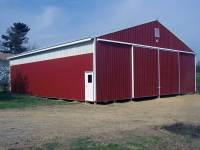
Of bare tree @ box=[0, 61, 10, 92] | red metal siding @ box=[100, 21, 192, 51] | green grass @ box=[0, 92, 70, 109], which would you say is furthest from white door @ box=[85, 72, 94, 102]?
bare tree @ box=[0, 61, 10, 92]

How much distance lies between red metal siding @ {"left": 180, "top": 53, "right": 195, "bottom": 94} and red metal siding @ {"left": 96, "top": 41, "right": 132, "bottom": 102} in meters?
8.38

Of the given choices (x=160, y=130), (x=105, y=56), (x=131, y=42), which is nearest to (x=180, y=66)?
(x=131, y=42)

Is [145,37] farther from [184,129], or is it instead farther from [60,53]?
[184,129]

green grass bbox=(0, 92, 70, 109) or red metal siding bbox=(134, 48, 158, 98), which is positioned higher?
red metal siding bbox=(134, 48, 158, 98)

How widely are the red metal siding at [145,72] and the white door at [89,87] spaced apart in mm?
4023

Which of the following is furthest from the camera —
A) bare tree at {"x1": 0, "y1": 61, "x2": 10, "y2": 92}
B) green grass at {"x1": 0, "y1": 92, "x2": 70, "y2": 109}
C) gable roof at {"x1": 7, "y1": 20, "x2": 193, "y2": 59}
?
bare tree at {"x1": 0, "y1": 61, "x2": 10, "y2": 92}

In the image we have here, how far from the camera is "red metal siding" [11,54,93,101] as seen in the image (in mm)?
28134

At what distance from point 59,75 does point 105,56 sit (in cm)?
534

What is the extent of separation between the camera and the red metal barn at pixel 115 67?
27078 mm

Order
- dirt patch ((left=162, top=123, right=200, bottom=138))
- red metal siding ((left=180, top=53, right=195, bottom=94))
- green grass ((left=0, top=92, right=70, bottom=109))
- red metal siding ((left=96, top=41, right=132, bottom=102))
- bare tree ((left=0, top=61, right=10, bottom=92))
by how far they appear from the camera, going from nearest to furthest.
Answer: dirt patch ((left=162, top=123, right=200, bottom=138))
green grass ((left=0, top=92, right=70, bottom=109))
red metal siding ((left=96, top=41, right=132, bottom=102))
red metal siding ((left=180, top=53, right=195, bottom=94))
bare tree ((left=0, top=61, right=10, bottom=92))

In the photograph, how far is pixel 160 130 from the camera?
46.0 feet

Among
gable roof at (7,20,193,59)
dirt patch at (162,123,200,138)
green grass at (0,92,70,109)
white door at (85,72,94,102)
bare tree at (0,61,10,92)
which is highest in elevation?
gable roof at (7,20,193,59)

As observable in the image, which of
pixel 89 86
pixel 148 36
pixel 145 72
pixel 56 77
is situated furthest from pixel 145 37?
pixel 56 77

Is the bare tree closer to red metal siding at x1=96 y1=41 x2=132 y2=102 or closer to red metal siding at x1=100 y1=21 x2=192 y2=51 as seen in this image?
red metal siding at x1=100 y1=21 x2=192 y2=51
